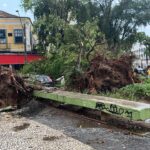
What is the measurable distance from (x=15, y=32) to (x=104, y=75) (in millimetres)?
34065

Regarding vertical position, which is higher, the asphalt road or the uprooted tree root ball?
the uprooted tree root ball

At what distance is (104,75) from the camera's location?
18.5m

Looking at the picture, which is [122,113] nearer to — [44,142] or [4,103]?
[44,142]

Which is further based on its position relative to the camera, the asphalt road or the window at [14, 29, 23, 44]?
the window at [14, 29, 23, 44]

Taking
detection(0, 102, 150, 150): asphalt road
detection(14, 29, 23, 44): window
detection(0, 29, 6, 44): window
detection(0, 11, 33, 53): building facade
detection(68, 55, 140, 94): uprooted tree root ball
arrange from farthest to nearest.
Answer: detection(14, 29, 23, 44): window
detection(0, 11, 33, 53): building facade
detection(0, 29, 6, 44): window
detection(68, 55, 140, 94): uprooted tree root ball
detection(0, 102, 150, 150): asphalt road

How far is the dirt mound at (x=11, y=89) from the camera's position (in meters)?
18.7

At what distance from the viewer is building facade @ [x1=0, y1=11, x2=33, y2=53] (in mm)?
49906

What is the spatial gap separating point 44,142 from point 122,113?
2.76m

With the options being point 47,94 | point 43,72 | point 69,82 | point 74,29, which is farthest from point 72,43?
point 47,94

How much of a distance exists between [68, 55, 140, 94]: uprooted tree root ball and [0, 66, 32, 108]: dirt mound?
2703 mm

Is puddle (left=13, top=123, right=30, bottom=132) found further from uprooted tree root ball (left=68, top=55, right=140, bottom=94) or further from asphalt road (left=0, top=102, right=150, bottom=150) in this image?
uprooted tree root ball (left=68, top=55, right=140, bottom=94)

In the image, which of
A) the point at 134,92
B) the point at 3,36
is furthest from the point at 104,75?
A: the point at 3,36

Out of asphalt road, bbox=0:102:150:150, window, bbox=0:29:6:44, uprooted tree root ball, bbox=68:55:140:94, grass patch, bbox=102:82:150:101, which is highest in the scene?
window, bbox=0:29:6:44

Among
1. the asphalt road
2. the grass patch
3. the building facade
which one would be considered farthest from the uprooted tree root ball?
the building facade
